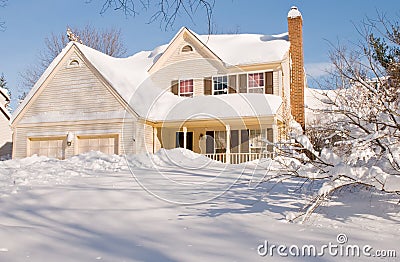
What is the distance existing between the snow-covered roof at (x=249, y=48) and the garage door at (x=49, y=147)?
7.55 meters

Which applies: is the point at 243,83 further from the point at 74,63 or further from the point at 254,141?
the point at 74,63

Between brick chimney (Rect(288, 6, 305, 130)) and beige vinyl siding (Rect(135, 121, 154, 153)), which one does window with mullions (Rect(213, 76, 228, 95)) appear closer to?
brick chimney (Rect(288, 6, 305, 130))

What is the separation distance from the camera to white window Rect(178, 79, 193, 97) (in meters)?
17.3

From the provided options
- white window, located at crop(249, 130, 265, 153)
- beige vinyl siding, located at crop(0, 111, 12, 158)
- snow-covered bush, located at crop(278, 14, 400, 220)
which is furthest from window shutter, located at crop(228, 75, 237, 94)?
beige vinyl siding, located at crop(0, 111, 12, 158)

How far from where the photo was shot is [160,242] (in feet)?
13.3

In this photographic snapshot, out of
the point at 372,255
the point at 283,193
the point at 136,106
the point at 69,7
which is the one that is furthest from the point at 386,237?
the point at 136,106

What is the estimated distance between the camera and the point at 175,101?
663 inches

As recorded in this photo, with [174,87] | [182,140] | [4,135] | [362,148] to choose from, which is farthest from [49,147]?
[362,148]

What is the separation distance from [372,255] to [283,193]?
301 centimetres

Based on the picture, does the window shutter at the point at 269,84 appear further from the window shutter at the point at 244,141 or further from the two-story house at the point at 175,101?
the window shutter at the point at 244,141

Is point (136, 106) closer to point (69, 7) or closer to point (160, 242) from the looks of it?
point (69, 7)

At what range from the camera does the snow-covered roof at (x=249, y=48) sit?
1622 centimetres

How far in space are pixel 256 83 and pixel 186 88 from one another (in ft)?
10.8

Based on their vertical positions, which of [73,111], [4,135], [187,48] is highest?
[187,48]
